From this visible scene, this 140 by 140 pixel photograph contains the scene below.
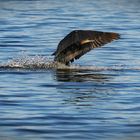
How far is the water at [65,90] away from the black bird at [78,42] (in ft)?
1.19

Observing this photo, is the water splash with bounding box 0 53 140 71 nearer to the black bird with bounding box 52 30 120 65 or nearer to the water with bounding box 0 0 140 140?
the water with bounding box 0 0 140 140

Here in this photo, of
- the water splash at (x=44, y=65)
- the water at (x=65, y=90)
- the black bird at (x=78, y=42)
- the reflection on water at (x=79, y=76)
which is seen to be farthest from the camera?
the water splash at (x=44, y=65)

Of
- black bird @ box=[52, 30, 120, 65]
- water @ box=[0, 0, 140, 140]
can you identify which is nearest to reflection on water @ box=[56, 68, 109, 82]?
water @ box=[0, 0, 140, 140]

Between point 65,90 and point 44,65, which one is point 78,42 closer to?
point 44,65

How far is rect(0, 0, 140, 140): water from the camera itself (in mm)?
11570

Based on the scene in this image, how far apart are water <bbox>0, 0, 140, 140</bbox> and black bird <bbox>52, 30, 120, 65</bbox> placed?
36cm

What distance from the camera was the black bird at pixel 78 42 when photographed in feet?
55.1

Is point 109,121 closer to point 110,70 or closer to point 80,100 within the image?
point 80,100

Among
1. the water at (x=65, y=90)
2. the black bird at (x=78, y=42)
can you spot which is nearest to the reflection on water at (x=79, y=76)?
the water at (x=65, y=90)

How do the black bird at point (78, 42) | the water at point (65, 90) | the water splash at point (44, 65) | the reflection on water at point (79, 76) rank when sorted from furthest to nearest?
the water splash at point (44, 65), the black bird at point (78, 42), the reflection on water at point (79, 76), the water at point (65, 90)

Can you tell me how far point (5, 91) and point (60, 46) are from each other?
97.9 inches

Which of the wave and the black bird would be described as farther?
the wave

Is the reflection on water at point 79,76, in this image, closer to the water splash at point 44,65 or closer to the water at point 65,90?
the water at point 65,90

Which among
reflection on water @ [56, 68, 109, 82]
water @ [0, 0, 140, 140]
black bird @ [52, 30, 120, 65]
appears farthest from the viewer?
black bird @ [52, 30, 120, 65]
